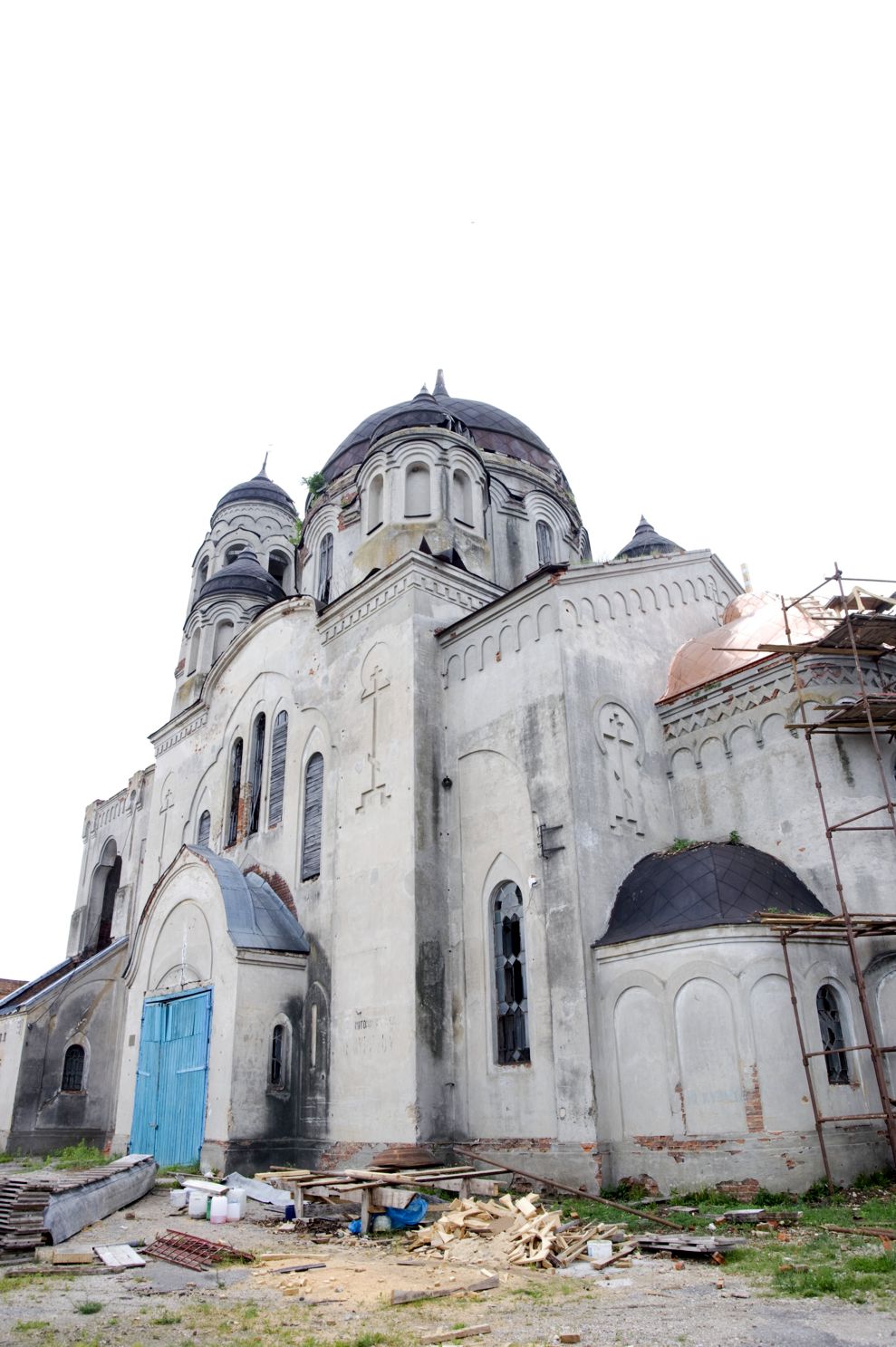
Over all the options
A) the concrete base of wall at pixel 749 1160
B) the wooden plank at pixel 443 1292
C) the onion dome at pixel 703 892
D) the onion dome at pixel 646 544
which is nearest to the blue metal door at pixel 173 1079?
the concrete base of wall at pixel 749 1160

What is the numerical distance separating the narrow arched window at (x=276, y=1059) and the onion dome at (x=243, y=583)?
13.2 meters

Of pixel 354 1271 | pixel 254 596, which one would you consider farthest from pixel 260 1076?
pixel 254 596

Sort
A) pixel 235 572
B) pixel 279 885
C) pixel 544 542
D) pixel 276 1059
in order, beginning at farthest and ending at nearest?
pixel 235 572
pixel 544 542
pixel 279 885
pixel 276 1059

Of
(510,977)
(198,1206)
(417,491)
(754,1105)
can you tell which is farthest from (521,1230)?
(417,491)

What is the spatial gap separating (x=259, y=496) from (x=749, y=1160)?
80.7ft

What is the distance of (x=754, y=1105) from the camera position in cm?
1188

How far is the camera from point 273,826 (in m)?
19.9

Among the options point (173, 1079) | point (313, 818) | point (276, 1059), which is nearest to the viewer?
point (276, 1059)

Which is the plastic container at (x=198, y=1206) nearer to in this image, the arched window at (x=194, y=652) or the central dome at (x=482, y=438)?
the arched window at (x=194, y=652)

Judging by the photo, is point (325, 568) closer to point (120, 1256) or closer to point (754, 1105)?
point (754, 1105)

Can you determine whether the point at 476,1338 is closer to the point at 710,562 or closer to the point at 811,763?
the point at 811,763

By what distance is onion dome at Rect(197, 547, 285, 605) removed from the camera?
27.3 m

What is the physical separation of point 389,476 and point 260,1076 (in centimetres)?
1210

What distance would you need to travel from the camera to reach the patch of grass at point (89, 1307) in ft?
23.4
